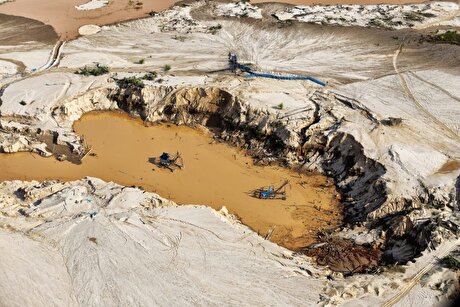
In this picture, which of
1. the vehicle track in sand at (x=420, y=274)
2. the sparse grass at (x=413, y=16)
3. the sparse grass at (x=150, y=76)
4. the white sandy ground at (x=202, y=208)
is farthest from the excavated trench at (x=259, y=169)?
the sparse grass at (x=413, y=16)

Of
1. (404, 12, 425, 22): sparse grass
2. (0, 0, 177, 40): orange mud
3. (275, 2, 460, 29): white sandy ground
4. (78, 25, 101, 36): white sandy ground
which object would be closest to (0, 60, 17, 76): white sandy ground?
(0, 0, 177, 40): orange mud

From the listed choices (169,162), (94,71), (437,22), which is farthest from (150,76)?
(437,22)

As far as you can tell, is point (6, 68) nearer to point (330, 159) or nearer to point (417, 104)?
point (330, 159)

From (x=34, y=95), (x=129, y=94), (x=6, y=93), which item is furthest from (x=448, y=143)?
(x=6, y=93)

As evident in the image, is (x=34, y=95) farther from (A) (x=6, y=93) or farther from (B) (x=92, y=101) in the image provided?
(B) (x=92, y=101)

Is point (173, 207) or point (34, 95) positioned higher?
point (34, 95)

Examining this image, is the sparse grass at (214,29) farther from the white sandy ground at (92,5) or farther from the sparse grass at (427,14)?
the sparse grass at (427,14)
